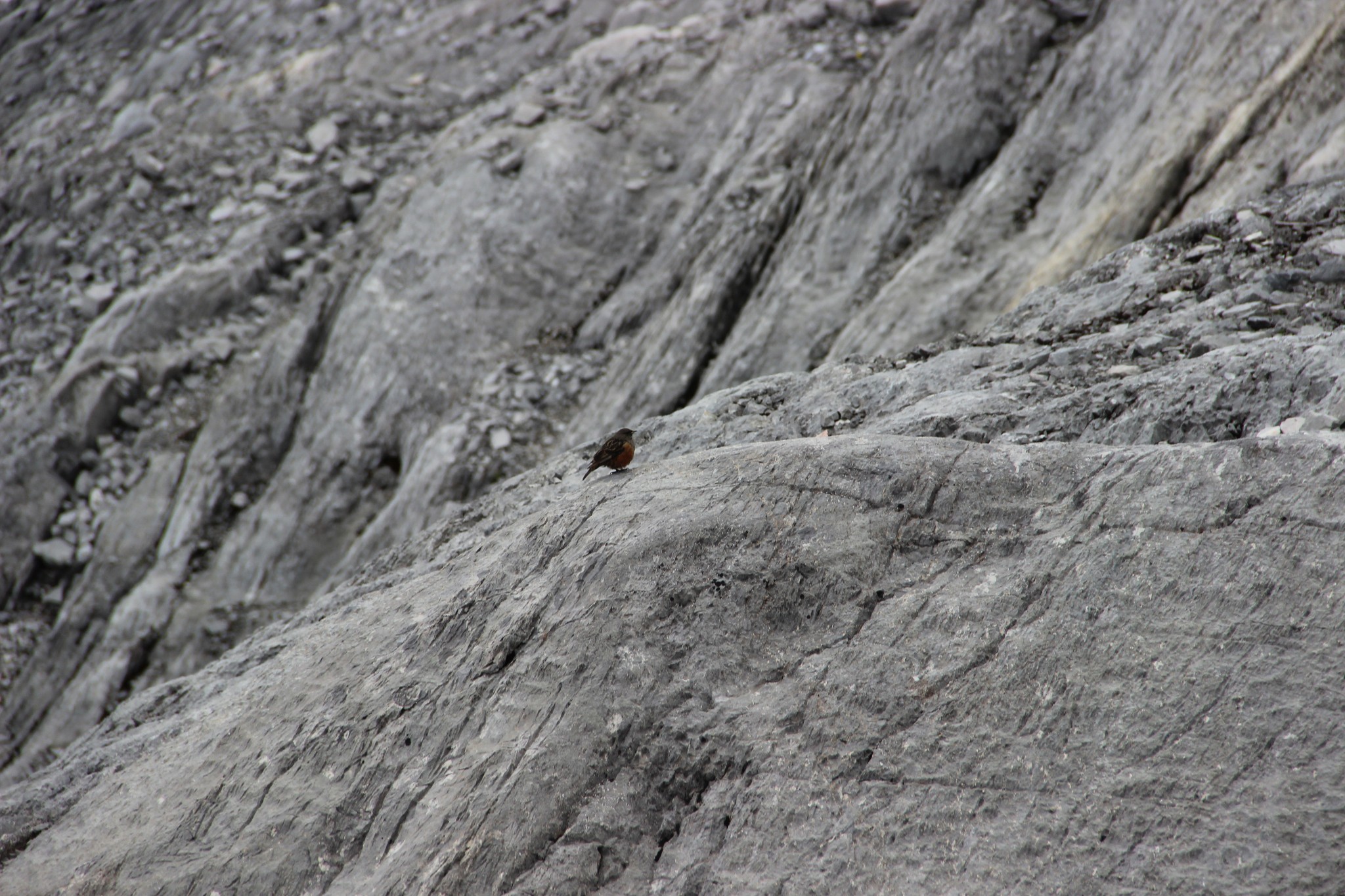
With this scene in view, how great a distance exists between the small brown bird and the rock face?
35 cm

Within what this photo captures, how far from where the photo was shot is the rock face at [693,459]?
196 inches

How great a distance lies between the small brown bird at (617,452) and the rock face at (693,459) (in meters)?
0.35

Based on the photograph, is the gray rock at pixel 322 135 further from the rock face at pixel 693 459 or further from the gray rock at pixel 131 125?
the gray rock at pixel 131 125

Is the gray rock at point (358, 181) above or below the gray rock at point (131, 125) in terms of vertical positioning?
below

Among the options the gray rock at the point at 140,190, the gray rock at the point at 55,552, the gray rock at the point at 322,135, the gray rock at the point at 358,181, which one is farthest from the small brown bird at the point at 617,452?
the gray rock at the point at 140,190

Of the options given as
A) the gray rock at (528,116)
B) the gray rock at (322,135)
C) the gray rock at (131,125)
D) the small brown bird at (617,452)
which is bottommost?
the small brown bird at (617,452)

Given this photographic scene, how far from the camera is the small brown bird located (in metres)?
7.50

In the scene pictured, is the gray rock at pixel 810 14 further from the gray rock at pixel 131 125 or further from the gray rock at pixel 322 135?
the gray rock at pixel 131 125

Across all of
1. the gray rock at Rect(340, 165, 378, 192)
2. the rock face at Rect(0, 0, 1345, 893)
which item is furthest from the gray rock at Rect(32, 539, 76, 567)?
the gray rock at Rect(340, 165, 378, 192)

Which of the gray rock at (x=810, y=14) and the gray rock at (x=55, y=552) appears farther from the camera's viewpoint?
the gray rock at (x=810, y=14)

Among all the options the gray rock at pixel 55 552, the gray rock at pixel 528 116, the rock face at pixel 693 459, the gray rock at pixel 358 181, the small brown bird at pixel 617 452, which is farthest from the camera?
the gray rock at pixel 358 181

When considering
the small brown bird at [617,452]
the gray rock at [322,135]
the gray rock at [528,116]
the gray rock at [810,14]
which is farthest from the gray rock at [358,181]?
the small brown bird at [617,452]

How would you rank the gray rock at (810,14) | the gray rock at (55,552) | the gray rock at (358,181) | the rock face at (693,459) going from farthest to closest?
1. the gray rock at (358,181)
2. the gray rock at (810,14)
3. the gray rock at (55,552)
4. the rock face at (693,459)

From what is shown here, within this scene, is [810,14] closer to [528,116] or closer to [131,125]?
[528,116]
